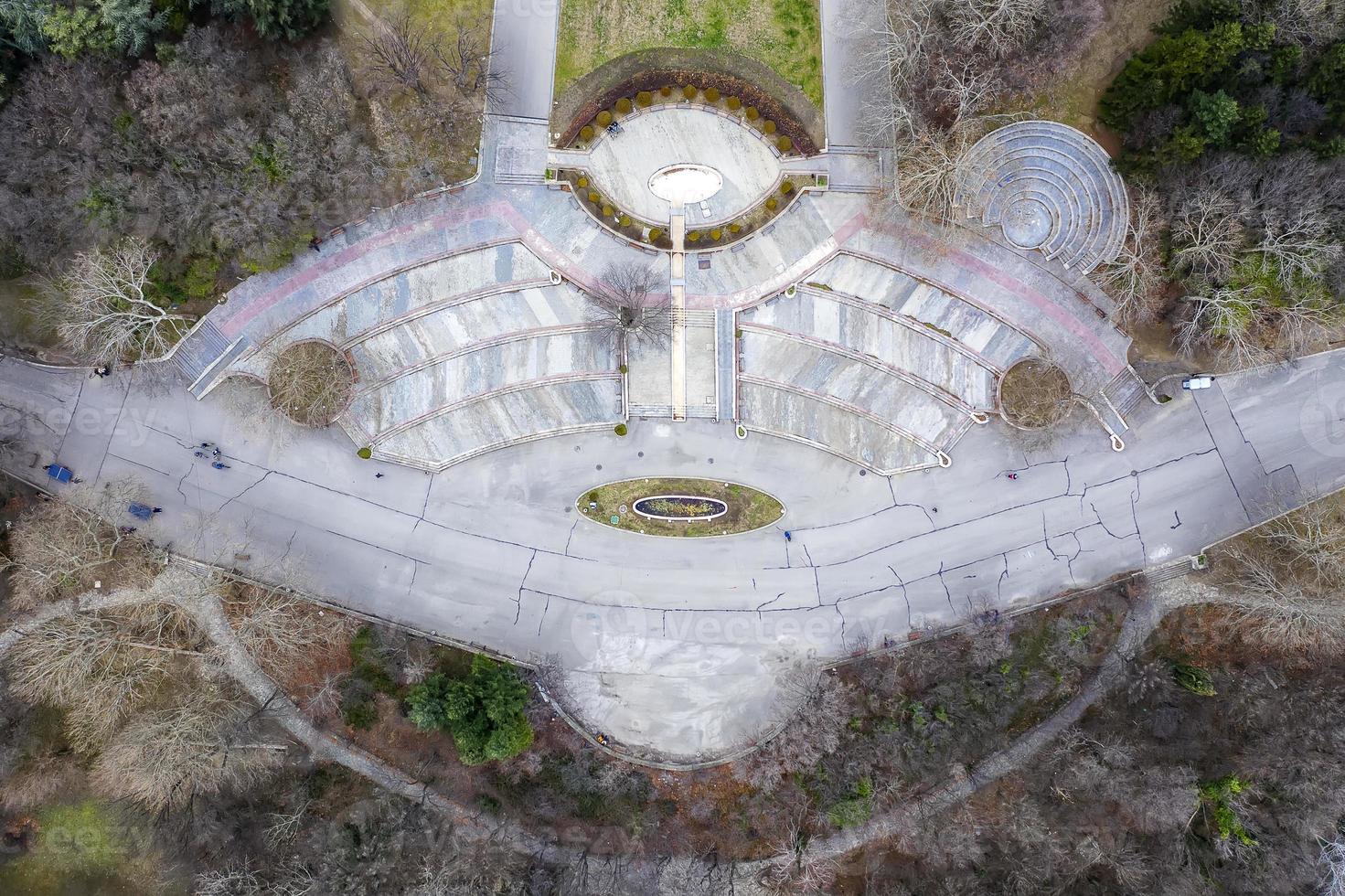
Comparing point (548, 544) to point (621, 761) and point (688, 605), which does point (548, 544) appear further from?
point (621, 761)

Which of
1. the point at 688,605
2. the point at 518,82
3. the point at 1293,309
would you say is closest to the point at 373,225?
the point at 518,82

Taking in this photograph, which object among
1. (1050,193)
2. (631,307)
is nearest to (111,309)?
(631,307)

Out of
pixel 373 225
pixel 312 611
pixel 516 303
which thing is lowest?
pixel 312 611

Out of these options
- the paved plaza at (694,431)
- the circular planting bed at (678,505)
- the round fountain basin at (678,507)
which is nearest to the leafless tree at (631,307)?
the paved plaza at (694,431)

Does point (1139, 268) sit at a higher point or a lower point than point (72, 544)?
higher

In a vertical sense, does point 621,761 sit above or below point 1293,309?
below

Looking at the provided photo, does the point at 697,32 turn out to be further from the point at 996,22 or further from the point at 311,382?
the point at 311,382

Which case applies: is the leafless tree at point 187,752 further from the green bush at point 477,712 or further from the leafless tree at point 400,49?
the leafless tree at point 400,49
